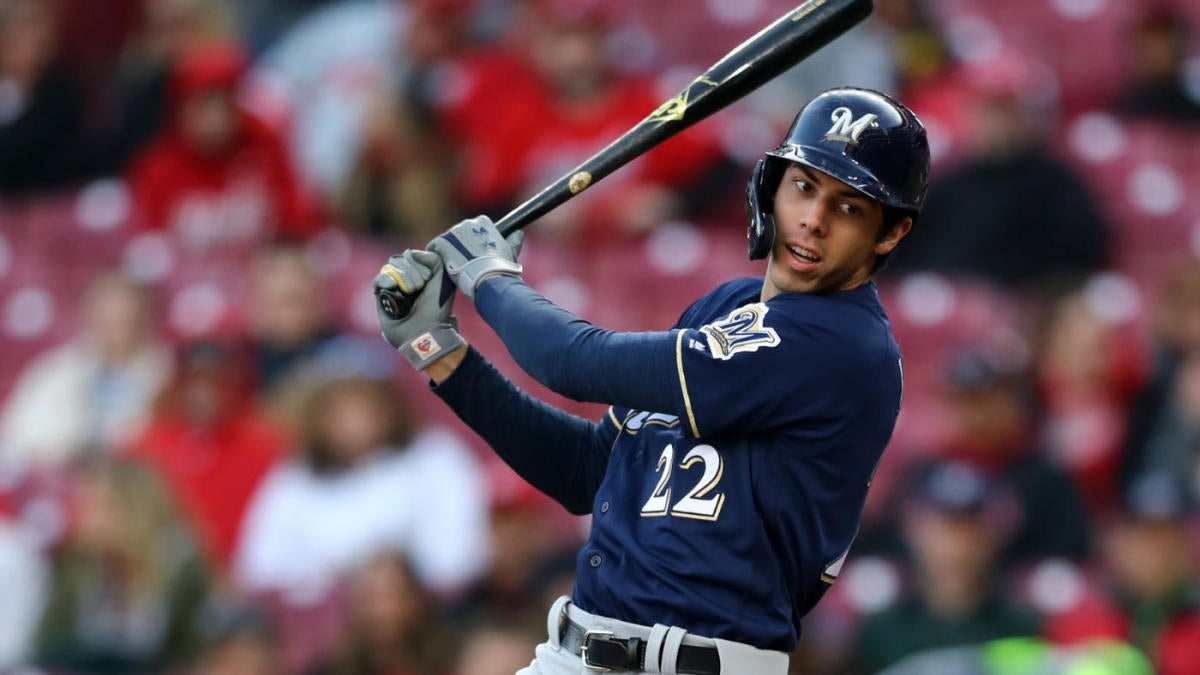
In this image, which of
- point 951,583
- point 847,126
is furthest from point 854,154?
point 951,583

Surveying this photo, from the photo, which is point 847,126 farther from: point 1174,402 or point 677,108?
point 1174,402

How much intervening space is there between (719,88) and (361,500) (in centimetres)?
327

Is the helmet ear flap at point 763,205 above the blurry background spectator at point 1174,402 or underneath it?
above

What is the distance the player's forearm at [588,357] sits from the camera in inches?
109

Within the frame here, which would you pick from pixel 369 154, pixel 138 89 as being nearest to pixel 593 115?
pixel 369 154

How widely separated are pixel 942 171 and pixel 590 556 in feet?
12.7

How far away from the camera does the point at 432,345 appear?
3.19 m

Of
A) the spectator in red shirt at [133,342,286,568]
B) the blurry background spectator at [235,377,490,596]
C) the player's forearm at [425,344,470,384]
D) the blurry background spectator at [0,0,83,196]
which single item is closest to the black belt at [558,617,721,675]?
the player's forearm at [425,344,470,384]

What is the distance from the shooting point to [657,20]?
769 centimetres

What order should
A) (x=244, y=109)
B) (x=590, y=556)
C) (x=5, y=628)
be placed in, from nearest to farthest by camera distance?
(x=590, y=556) < (x=5, y=628) < (x=244, y=109)

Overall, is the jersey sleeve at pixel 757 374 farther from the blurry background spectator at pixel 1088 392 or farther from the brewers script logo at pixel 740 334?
the blurry background spectator at pixel 1088 392

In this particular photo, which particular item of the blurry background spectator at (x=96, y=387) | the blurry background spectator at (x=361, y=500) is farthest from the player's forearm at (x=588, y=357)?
the blurry background spectator at (x=96, y=387)

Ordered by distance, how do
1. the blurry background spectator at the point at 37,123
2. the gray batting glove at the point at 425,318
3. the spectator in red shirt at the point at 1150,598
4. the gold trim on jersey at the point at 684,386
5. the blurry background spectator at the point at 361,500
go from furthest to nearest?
1. the blurry background spectator at the point at 37,123
2. the blurry background spectator at the point at 361,500
3. the spectator in red shirt at the point at 1150,598
4. the gray batting glove at the point at 425,318
5. the gold trim on jersey at the point at 684,386

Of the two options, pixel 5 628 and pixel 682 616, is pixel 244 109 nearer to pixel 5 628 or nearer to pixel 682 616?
pixel 5 628
